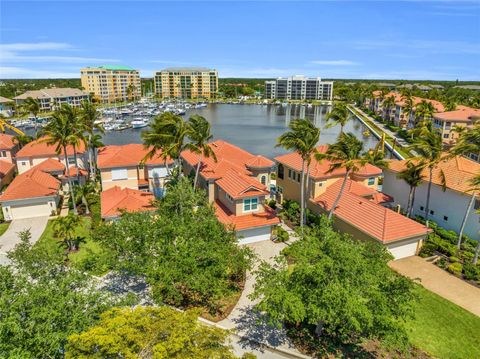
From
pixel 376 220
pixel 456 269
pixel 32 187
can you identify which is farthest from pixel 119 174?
pixel 456 269

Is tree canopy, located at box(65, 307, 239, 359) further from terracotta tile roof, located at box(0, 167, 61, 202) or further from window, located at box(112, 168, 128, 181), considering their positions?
window, located at box(112, 168, 128, 181)

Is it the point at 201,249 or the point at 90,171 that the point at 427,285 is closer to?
the point at 201,249

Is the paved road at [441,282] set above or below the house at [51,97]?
below

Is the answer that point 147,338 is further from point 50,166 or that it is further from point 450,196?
point 50,166

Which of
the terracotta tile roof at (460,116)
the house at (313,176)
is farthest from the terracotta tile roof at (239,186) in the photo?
the terracotta tile roof at (460,116)

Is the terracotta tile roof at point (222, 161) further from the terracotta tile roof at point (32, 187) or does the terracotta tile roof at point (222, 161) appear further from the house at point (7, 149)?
the house at point (7, 149)

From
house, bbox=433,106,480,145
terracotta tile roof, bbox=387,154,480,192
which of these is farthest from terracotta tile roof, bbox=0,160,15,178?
house, bbox=433,106,480,145
